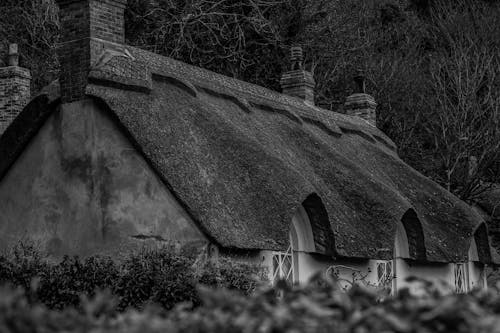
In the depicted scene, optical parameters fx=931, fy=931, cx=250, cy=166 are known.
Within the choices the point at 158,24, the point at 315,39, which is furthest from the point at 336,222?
the point at 315,39

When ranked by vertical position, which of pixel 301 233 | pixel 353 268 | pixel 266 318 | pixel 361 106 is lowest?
pixel 353 268

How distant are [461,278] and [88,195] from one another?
11403 millimetres

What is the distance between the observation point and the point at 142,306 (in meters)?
11.2

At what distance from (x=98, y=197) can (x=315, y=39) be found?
18.5 meters

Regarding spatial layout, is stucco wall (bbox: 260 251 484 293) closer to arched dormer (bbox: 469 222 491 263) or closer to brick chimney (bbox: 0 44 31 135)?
arched dormer (bbox: 469 222 491 263)

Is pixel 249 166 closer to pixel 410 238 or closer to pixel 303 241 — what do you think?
pixel 303 241

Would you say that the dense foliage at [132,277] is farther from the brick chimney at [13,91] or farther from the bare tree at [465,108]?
the bare tree at [465,108]

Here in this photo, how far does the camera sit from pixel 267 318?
4168 millimetres

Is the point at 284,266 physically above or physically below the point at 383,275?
above

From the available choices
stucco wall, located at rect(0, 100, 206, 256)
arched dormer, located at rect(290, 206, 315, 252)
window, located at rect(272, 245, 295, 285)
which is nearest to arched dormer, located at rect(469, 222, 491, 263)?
arched dormer, located at rect(290, 206, 315, 252)

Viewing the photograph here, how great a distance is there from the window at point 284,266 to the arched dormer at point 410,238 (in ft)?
11.5

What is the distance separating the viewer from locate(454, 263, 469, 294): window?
838 inches

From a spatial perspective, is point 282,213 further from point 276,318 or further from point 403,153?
point 403,153

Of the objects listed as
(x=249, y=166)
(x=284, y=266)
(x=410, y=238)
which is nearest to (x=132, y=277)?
(x=249, y=166)
